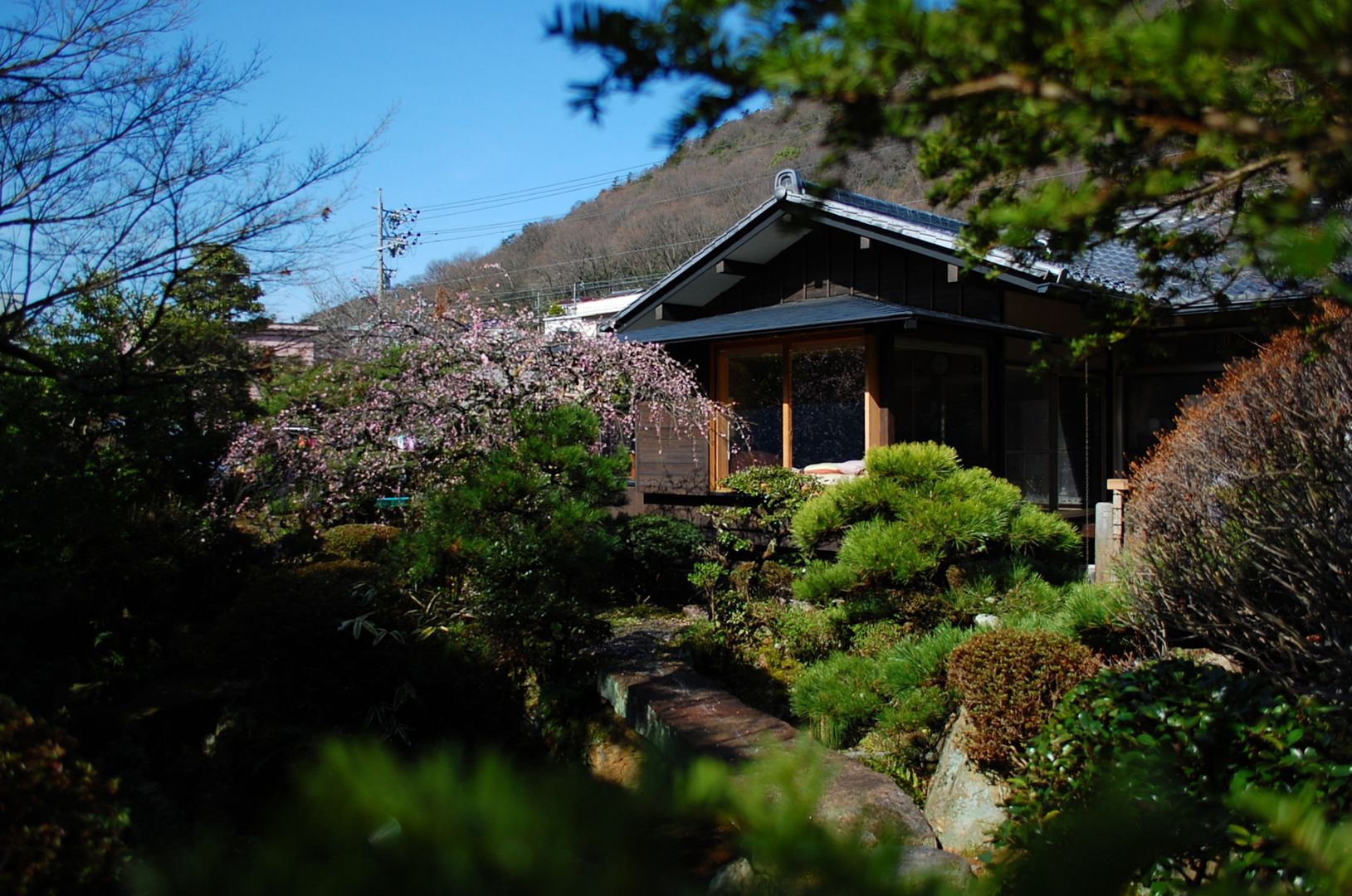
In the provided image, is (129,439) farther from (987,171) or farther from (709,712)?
(987,171)

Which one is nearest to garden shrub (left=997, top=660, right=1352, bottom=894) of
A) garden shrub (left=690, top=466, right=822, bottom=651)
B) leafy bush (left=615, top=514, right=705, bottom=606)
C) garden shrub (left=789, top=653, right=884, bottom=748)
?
garden shrub (left=789, top=653, right=884, bottom=748)

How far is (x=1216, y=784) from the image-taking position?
11.6 feet

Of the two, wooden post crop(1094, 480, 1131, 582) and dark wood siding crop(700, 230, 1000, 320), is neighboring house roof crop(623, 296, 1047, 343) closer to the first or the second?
dark wood siding crop(700, 230, 1000, 320)

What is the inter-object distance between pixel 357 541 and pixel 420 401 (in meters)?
1.69

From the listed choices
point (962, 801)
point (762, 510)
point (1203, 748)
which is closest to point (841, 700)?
point (962, 801)

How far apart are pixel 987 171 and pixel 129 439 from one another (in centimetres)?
1022

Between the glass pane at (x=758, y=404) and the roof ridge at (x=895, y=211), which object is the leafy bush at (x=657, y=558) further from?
the roof ridge at (x=895, y=211)

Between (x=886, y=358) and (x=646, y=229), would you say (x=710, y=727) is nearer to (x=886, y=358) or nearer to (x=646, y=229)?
(x=886, y=358)

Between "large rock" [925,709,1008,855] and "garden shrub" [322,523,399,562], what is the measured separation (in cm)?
682

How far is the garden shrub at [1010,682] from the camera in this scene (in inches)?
180

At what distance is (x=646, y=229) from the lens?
3947cm

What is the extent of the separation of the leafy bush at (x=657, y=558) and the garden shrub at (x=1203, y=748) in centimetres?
659

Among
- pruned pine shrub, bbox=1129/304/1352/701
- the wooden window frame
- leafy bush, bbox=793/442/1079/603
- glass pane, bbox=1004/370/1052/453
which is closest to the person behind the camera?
pruned pine shrub, bbox=1129/304/1352/701

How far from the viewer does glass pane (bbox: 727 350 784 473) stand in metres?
11.3
